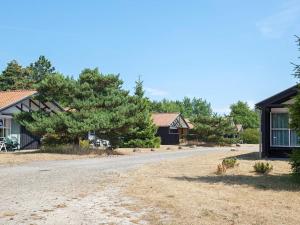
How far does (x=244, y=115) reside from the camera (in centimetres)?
9781

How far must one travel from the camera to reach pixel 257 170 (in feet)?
54.2

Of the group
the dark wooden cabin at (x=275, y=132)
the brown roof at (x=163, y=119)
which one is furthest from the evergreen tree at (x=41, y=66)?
the dark wooden cabin at (x=275, y=132)

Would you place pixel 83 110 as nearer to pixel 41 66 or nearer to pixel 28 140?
pixel 28 140

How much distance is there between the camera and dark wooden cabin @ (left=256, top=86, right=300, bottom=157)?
24734mm

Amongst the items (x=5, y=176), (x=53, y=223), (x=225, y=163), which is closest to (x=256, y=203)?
(x=53, y=223)

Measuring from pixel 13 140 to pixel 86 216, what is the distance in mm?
25837

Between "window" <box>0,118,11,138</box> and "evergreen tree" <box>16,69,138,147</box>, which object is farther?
"window" <box>0,118,11,138</box>

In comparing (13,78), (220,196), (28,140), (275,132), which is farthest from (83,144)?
(13,78)

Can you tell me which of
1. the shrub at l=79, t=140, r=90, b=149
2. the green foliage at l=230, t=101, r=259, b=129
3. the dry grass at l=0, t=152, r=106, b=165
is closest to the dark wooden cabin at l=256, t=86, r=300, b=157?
the dry grass at l=0, t=152, r=106, b=165

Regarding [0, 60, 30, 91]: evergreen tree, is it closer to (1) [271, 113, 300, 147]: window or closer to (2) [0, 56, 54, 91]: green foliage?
(2) [0, 56, 54, 91]: green foliage

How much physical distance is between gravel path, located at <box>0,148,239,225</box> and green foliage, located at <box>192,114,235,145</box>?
36.4 metres

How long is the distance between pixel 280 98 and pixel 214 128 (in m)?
28.5

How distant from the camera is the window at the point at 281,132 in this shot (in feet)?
81.3

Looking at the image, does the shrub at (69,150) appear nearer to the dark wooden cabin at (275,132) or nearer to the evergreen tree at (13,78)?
the dark wooden cabin at (275,132)
